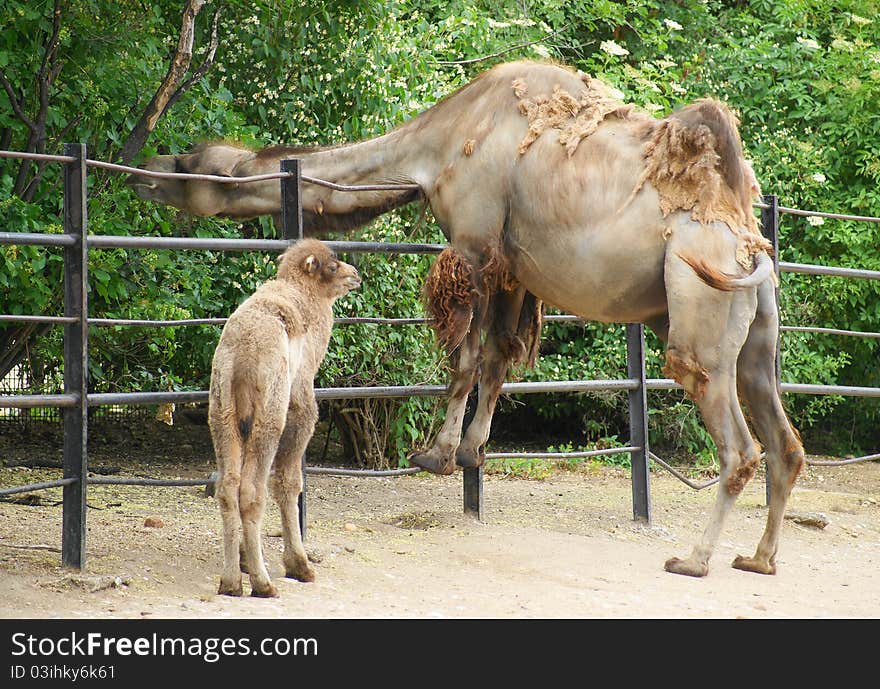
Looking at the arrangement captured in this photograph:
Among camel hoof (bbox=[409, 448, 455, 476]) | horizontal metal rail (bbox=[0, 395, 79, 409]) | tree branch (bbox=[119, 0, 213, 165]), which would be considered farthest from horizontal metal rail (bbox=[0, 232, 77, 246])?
tree branch (bbox=[119, 0, 213, 165])

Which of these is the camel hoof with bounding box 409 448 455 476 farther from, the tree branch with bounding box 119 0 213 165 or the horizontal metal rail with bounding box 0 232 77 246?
the tree branch with bounding box 119 0 213 165

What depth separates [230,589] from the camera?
4.49 m

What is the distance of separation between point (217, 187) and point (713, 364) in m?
2.56

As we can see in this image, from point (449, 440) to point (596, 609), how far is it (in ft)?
4.67

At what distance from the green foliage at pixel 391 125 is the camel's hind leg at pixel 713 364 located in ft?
9.60

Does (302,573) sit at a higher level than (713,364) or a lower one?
lower

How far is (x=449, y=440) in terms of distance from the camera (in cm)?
589

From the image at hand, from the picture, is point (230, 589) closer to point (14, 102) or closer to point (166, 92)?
point (166, 92)

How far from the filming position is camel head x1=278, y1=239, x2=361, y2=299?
4.93m

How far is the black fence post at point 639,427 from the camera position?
6.89 metres

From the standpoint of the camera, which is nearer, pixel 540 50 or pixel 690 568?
pixel 690 568

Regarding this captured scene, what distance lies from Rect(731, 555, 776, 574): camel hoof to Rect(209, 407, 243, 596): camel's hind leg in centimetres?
253

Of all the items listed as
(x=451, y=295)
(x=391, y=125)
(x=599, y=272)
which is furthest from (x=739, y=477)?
(x=391, y=125)

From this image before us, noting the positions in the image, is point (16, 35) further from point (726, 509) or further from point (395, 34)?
point (726, 509)
